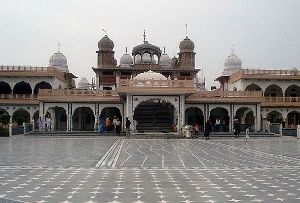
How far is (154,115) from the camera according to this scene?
138ft

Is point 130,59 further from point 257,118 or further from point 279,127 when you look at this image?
point 279,127

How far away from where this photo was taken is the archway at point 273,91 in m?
49.9

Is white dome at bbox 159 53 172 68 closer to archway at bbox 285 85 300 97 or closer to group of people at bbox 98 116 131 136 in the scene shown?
archway at bbox 285 85 300 97

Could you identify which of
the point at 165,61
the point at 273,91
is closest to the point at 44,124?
the point at 165,61

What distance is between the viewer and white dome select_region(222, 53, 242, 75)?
187 feet

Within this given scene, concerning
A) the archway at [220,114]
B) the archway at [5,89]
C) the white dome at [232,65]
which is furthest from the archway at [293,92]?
the archway at [5,89]

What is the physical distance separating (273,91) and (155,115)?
15.9 meters

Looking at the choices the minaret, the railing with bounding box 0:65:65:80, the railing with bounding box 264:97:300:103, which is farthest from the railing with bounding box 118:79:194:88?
the minaret

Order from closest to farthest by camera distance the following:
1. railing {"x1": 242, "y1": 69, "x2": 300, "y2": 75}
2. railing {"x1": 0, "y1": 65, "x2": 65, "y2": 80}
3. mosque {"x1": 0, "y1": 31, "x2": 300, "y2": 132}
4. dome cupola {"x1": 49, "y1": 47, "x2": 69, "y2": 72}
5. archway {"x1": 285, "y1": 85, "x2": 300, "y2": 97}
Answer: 1. mosque {"x1": 0, "y1": 31, "x2": 300, "y2": 132}
2. railing {"x1": 0, "y1": 65, "x2": 65, "y2": 80}
3. railing {"x1": 242, "y1": 69, "x2": 300, "y2": 75}
4. archway {"x1": 285, "y1": 85, "x2": 300, "y2": 97}
5. dome cupola {"x1": 49, "y1": 47, "x2": 69, "y2": 72}

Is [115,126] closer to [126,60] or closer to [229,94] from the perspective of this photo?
[229,94]

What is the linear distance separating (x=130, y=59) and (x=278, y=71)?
60.7ft

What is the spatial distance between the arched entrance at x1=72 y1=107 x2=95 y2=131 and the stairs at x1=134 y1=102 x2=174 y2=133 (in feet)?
19.8

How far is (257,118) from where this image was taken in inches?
1641

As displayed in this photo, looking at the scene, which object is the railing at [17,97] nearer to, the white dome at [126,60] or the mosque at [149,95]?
the mosque at [149,95]
